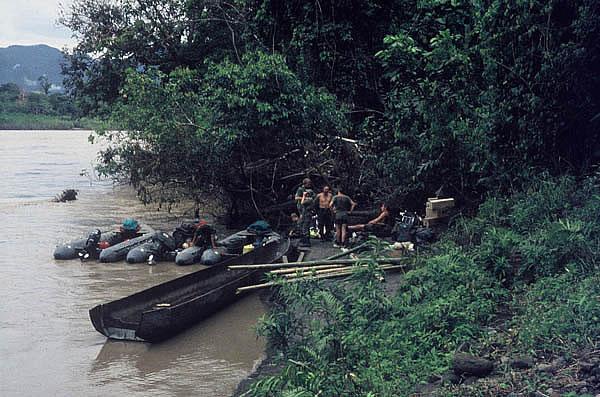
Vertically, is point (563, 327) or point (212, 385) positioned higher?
point (563, 327)

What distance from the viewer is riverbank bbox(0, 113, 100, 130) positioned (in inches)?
3182

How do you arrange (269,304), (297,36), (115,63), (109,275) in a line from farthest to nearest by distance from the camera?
(115,63) → (297,36) → (109,275) → (269,304)

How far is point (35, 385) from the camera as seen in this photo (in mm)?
9984

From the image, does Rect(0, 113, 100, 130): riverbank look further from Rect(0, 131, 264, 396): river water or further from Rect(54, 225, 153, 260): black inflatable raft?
Rect(54, 225, 153, 260): black inflatable raft

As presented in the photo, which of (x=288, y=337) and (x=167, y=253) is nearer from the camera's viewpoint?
(x=288, y=337)

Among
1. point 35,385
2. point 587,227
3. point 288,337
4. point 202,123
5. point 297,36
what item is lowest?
point 35,385

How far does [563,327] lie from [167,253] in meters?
12.4

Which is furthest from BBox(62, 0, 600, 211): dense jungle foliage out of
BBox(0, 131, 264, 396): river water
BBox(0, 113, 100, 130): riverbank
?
BBox(0, 113, 100, 130): riverbank

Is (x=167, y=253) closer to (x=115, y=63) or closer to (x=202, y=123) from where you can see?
(x=202, y=123)

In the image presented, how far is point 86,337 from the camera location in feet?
39.4

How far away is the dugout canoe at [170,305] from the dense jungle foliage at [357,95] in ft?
15.9

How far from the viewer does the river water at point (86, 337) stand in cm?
998

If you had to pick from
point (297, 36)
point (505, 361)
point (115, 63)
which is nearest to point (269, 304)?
point (505, 361)

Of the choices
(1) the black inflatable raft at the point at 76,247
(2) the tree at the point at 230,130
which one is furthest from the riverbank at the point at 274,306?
(1) the black inflatable raft at the point at 76,247
